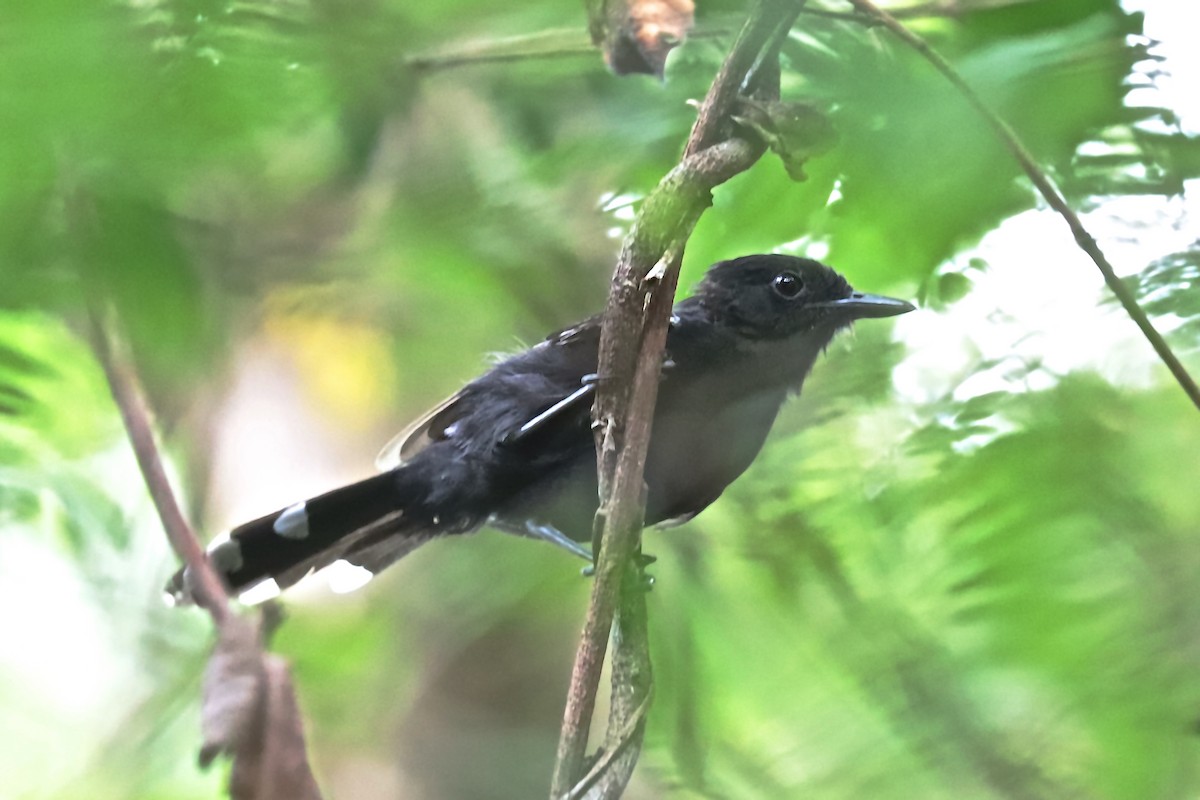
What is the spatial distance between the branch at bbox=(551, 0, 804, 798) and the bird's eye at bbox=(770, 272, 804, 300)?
0.76 meters

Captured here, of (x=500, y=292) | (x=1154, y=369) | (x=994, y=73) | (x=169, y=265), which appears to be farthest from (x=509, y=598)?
(x=994, y=73)

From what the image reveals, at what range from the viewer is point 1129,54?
1.08 m

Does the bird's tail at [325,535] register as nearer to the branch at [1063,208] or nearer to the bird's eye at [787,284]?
the bird's eye at [787,284]

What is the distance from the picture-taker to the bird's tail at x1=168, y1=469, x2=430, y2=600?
7.34 feet

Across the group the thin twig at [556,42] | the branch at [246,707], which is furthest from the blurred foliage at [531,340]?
the branch at [246,707]

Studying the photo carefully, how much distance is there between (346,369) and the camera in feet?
9.24

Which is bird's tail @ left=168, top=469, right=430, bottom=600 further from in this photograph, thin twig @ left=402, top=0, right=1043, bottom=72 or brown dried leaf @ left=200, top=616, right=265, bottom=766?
brown dried leaf @ left=200, top=616, right=265, bottom=766

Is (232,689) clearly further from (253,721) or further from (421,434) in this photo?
(421,434)

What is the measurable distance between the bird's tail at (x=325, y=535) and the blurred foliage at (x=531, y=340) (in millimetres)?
145

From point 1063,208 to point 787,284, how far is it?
2.67 feet

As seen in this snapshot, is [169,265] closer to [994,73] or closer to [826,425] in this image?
[994,73]

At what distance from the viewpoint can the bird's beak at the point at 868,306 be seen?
1705 mm

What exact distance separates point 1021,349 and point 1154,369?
0.16m

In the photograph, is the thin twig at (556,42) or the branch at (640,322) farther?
the thin twig at (556,42)
